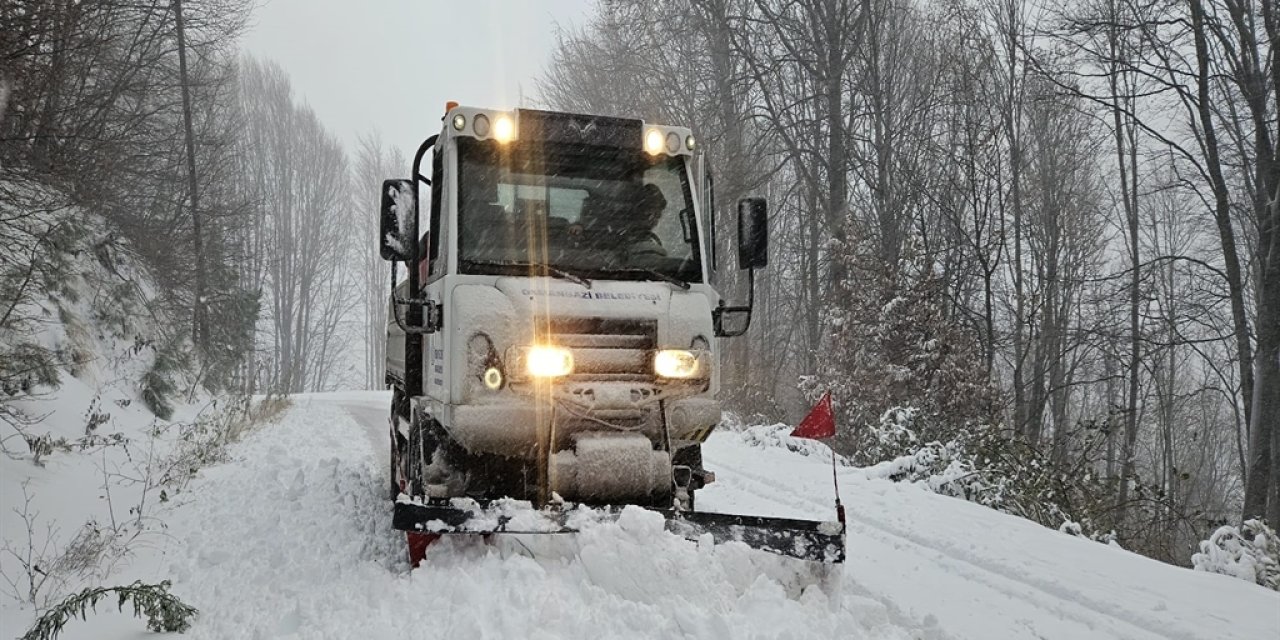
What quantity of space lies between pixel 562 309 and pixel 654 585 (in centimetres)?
157

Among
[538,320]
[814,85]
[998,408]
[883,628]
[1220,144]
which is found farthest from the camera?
[814,85]

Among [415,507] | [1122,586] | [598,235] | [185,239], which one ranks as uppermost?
[185,239]

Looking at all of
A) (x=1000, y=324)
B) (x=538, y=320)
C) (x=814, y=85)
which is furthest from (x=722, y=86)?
(x=538, y=320)

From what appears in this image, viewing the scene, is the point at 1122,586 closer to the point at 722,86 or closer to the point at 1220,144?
the point at 1220,144

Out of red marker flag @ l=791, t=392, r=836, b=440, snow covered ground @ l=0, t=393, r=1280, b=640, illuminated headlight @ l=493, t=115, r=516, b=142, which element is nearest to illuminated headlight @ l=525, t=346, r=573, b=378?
snow covered ground @ l=0, t=393, r=1280, b=640

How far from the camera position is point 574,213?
4816 millimetres

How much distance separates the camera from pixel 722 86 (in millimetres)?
16688

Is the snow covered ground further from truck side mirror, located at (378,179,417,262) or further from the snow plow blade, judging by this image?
truck side mirror, located at (378,179,417,262)

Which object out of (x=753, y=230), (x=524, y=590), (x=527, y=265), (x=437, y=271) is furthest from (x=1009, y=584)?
(x=437, y=271)

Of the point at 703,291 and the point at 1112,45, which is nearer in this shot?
the point at 703,291

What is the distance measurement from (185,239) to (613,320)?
53.7ft

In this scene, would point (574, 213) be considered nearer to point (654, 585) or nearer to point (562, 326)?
point (562, 326)

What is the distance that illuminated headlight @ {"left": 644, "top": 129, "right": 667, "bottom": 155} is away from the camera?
4907 millimetres

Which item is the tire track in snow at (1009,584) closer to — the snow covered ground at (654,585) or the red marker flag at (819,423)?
the snow covered ground at (654,585)
